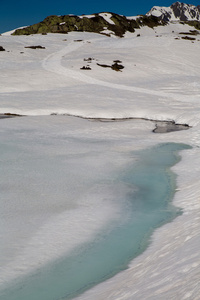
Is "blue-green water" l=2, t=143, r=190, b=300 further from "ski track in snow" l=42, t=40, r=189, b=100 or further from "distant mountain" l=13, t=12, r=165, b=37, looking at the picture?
"distant mountain" l=13, t=12, r=165, b=37

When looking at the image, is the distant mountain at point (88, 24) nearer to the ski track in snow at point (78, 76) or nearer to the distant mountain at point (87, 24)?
the distant mountain at point (87, 24)

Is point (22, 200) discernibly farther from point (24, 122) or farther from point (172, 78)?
point (172, 78)

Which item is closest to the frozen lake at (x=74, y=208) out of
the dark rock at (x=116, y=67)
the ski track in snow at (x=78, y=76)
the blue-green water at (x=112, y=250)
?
the blue-green water at (x=112, y=250)

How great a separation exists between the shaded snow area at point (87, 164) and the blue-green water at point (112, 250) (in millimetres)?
209

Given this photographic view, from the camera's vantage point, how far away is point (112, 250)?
6.82 m

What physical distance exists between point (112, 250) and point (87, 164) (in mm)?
5548

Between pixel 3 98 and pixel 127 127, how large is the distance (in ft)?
34.9

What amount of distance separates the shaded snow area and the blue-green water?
0.68ft

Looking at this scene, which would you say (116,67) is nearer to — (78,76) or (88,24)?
(78,76)

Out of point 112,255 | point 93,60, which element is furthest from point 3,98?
point 112,255

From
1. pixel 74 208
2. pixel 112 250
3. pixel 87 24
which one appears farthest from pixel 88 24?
pixel 112 250

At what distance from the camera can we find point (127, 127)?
18953 millimetres

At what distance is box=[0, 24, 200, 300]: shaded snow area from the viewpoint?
585 cm

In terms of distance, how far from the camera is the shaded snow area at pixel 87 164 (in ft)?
19.2
